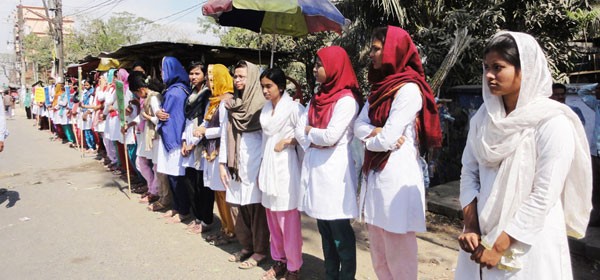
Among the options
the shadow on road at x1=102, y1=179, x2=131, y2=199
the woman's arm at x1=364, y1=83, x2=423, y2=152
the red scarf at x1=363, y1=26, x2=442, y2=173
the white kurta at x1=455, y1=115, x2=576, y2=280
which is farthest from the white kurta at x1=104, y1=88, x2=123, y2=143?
the white kurta at x1=455, y1=115, x2=576, y2=280

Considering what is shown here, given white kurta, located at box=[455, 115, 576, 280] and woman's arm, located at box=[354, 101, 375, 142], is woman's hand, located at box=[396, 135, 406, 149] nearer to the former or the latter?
woman's arm, located at box=[354, 101, 375, 142]

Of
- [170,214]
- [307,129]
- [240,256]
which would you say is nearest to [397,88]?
[307,129]

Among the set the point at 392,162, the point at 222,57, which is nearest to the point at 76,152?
the point at 222,57

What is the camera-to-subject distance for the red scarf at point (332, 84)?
2.72m

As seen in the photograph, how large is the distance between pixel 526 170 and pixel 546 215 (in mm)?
184

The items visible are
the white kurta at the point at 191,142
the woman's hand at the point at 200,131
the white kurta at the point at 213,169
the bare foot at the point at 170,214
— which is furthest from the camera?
the bare foot at the point at 170,214

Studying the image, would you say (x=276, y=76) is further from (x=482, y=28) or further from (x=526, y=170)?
(x=482, y=28)

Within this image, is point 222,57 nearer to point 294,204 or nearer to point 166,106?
point 166,106

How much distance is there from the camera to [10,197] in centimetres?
623

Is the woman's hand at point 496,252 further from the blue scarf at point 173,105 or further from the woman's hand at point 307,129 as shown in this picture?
the blue scarf at point 173,105

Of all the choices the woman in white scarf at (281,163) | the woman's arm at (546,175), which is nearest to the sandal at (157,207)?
the woman in white scarf at (281,163)

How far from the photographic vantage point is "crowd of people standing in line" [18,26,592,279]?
161 centimetres

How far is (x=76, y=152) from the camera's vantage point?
1066 cm

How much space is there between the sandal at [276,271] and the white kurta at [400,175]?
126 cm
